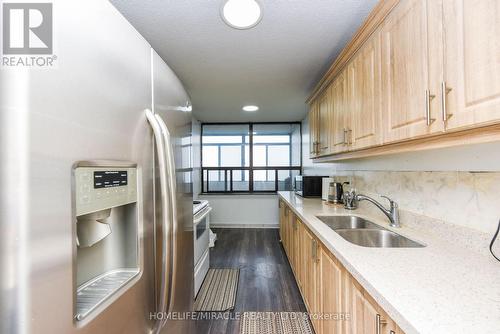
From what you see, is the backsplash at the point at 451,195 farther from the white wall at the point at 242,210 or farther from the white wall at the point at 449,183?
the white wall at the point at 242,210

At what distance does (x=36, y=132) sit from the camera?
418 mm

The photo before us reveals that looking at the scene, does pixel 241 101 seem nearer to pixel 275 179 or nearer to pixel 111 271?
pixel 275 179

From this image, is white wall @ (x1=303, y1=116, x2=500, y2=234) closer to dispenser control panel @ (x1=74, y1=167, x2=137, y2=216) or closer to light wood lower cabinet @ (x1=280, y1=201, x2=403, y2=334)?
light wood lower cabinet @ (x1=280, y1=201, x2=403, y2=334)

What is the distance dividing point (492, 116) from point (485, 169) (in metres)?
0.51

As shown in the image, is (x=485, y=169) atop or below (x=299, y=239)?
atop

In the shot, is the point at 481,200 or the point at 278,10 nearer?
the point at 481,200

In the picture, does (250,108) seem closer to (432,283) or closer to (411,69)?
(411,69)

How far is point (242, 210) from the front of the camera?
506 centimetres

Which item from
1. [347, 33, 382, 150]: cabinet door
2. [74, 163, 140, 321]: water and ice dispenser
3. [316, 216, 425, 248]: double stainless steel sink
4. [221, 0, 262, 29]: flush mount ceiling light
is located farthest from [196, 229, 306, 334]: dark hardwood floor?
[221, 0, 262, 29]: flush mount ceiling light

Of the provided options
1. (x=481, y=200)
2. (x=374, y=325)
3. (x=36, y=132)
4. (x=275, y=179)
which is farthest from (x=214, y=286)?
(x=275, y=179)

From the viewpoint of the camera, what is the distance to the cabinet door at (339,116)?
188cm

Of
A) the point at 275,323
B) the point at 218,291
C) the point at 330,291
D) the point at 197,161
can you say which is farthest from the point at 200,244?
the point at 197,161

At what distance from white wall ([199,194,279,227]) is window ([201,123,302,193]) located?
0.22 meters

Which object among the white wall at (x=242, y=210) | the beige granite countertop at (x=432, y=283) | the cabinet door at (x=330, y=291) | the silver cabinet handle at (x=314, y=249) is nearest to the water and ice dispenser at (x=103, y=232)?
the beige granite countertop at (x=432, y=283)
